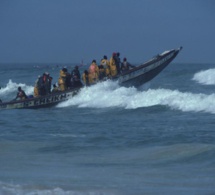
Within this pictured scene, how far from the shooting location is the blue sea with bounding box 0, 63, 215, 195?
10391 mm

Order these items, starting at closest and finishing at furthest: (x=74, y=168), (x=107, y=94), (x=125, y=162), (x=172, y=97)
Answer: (x=74, y=168), (x=125, y=162), (x=172, y=97), (x=107, y=94)

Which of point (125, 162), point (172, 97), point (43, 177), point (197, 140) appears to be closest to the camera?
point (43, 177)

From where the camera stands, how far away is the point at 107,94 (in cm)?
2722

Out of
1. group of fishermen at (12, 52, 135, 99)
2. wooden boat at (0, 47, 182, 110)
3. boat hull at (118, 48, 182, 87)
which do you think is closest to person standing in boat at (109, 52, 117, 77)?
group of fishermen at (12, 52, 135, 99)

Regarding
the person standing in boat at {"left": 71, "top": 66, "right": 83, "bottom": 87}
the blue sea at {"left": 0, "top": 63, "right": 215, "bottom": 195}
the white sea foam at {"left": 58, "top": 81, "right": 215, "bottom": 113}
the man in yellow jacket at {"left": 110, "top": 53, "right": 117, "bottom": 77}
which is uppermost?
the man in yellow jacket at {"left": 110, "top": 53, "right": 117, "bottom": 77}

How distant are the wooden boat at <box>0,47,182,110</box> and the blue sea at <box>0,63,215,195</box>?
0.28m

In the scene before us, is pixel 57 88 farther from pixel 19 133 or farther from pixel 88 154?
pixel 88 154

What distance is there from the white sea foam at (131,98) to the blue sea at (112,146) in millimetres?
38

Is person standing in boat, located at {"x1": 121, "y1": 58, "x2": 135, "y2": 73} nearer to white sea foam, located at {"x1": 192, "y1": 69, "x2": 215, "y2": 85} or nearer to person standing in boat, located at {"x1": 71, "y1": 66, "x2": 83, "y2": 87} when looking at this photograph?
person standing in boat, located at {"x1": 71, "y1": 66, "x2": 83, "y2": 87}

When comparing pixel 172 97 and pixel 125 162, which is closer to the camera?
pixel 125 162

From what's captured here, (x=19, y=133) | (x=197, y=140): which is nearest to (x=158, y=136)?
(x=197, y=140)

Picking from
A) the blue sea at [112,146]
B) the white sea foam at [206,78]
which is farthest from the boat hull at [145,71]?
the white sea foam at [206,78]

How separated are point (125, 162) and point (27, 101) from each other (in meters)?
12.9

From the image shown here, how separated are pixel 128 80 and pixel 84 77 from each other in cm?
176
